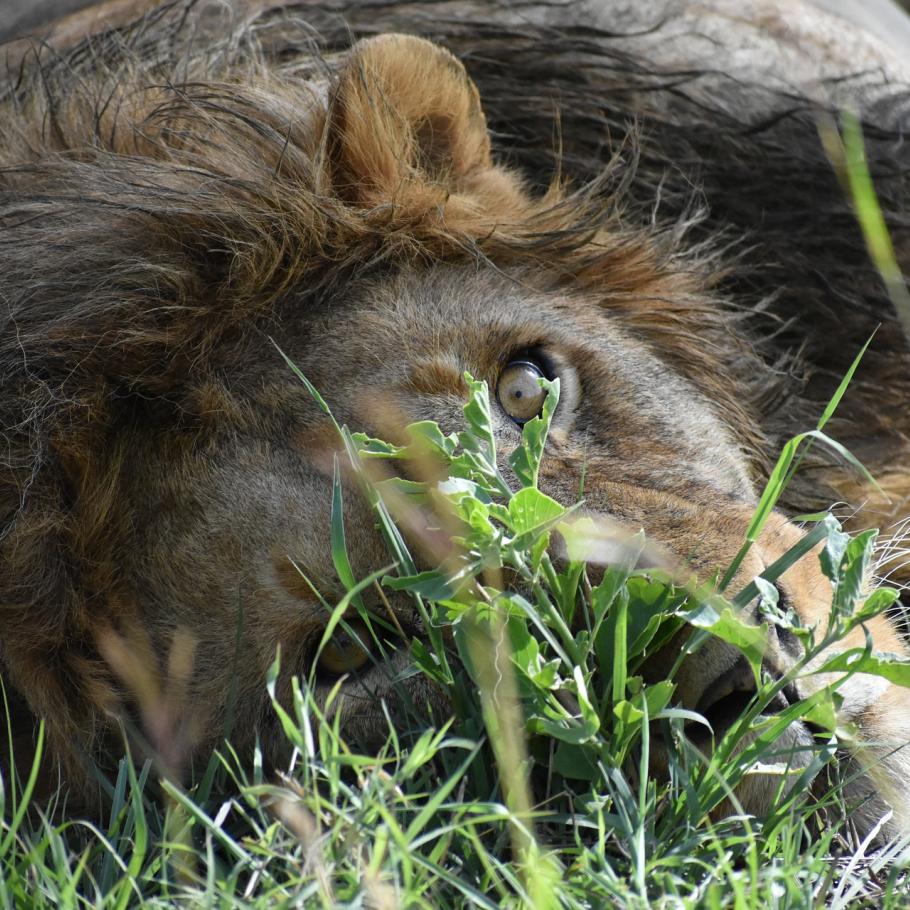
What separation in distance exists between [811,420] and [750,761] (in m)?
1.68

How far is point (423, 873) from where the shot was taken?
157 cm

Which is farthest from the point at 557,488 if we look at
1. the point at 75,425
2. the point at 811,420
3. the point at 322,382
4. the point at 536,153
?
the point at 536,153

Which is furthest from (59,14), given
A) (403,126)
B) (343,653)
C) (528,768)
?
(528,768)

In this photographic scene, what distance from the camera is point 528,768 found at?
1.78m

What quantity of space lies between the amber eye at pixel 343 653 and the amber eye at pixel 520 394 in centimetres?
49

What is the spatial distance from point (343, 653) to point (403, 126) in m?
1.23

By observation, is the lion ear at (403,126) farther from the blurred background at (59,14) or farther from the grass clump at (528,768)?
the blurred background at (59,14)

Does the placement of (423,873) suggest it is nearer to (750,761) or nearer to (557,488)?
(750,761)

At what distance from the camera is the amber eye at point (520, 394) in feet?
7.83

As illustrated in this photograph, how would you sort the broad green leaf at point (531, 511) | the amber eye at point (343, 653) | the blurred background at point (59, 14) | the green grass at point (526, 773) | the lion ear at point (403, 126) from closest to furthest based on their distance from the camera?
1. the green grass at point (526, 773)
2. the broad green leaf at point (531, 511)
3. the amber eye at point (343, 653)
4. the lion ear at point (403, 126)
5. the blurred background at point (59, 14)

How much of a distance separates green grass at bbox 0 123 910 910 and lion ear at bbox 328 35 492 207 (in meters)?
0.90

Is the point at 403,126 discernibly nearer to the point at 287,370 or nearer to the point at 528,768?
the point at 287,370

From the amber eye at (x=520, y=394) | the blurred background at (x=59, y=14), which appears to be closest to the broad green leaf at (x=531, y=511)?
the amber eye at (x=520, y=394)

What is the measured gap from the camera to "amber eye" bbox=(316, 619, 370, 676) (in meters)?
2.18
